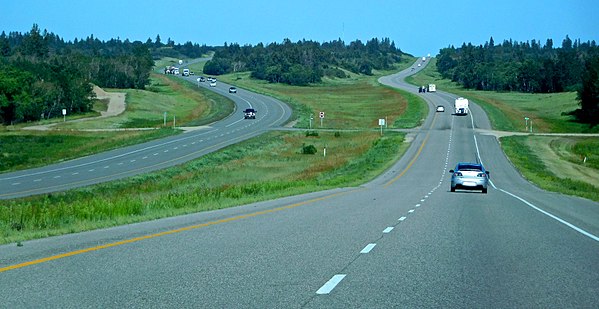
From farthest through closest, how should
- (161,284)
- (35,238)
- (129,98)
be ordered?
(129,98), (35,238), (161,284)

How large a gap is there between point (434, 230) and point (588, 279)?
6.57 m

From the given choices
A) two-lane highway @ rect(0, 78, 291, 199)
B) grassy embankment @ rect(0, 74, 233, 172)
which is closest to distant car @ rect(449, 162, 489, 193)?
two-lane highway @ rect(0, 78, 291, 199)

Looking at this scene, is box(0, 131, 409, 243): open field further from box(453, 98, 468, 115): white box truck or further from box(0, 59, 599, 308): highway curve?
box(453, 98, 468, 115): white box truck

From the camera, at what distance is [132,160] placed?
211ft

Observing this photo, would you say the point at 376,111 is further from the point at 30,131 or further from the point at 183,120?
the point at 30,131

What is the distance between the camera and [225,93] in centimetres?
16562

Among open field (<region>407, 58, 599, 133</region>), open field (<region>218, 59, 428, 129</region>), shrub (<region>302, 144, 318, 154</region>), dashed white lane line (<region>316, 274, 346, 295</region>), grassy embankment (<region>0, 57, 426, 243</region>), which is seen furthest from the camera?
open field (<region>218, 59, 428, 129</region>)

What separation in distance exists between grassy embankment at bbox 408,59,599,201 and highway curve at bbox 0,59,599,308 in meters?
19.2

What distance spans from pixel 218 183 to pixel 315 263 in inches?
1382

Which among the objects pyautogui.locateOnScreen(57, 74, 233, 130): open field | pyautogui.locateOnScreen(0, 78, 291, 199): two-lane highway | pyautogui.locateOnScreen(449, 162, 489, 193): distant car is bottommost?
pyautogui.locateOnScreen(0, 78, 291, 199): two-lane highway

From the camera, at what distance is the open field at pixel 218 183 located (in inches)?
722

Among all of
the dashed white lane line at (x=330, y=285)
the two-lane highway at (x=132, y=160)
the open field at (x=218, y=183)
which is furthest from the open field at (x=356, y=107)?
the dashed white lane line at (x=330, y=285)

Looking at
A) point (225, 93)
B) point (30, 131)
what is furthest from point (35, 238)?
point (225, 93)

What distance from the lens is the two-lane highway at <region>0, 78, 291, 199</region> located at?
48.2 m
